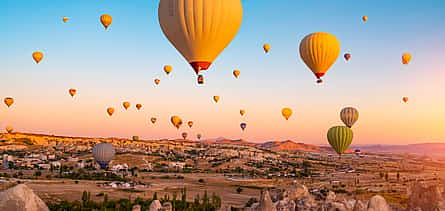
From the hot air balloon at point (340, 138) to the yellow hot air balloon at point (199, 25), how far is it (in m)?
27.4

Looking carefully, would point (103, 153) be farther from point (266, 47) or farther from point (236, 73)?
point (266, 47)

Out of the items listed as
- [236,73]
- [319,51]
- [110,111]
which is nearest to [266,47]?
[236,73]

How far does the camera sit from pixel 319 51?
136 feet

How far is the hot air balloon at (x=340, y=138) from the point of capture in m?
50.9

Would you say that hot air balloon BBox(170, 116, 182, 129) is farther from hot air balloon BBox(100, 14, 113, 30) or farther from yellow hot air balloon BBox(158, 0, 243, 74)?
yellow hot air balloon BBox(158, 0, 243, 74)

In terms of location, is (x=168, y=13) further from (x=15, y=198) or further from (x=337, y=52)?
(x=337, y=52)

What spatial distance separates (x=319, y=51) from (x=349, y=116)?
20069 millimetres

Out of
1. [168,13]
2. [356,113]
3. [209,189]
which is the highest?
[168,13]

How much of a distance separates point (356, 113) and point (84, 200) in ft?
124

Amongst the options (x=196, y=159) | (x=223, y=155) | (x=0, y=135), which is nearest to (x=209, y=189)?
(x=196, y=159)

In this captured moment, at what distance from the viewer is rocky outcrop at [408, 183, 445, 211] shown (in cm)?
2672

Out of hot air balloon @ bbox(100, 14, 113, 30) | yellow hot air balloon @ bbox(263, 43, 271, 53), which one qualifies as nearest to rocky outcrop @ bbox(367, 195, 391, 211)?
yellow hot air balloon @ bbox(263, 43, 271, 53)

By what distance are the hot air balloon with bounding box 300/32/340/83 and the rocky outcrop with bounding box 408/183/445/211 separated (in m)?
16.7

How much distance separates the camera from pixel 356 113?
59.3 metres
